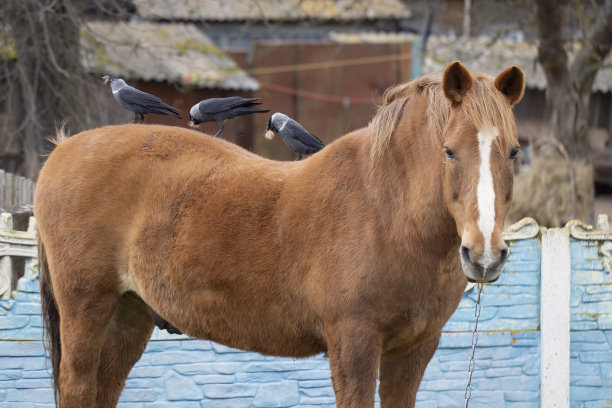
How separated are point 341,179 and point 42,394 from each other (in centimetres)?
260

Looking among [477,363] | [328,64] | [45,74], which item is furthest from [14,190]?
[328,64]

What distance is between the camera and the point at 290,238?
3379 mm

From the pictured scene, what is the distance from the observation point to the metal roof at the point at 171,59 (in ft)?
39.9

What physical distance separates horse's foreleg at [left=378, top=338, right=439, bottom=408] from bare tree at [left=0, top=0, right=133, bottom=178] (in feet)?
22.4

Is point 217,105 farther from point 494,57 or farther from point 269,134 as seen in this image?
point 494,57

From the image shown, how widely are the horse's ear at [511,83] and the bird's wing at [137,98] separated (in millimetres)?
2397

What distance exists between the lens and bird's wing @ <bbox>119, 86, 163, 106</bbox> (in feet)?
15.8

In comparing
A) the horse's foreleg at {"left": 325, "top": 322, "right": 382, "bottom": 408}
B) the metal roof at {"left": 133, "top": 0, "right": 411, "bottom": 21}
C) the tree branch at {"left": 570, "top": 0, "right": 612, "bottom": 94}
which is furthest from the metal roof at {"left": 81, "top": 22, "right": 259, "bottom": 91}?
the horse's foreleg at {"left": 325, "top": 322, "right": 382, "bottom": 408}

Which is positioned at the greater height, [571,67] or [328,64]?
[328,64]

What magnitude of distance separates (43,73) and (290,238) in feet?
24.2

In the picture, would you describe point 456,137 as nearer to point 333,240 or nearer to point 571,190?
point 333,240

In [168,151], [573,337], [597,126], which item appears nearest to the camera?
[168,151]

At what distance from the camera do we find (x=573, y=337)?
5137mm

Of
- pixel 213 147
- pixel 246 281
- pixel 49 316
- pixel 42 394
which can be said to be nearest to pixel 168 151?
pixel 213 147
